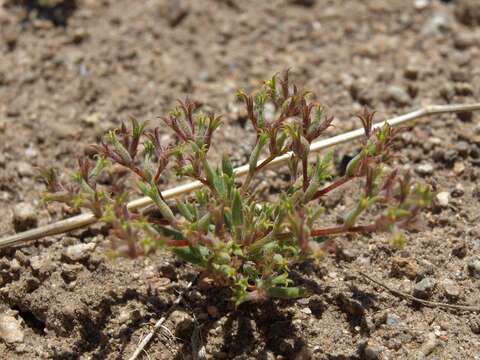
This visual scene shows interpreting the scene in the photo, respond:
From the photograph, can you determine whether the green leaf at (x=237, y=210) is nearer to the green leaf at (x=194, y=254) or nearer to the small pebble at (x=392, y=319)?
the green leaf at (x=194, y=254)

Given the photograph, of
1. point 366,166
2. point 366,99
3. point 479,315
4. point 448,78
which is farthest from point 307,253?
point 448,78

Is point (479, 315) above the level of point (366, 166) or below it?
below

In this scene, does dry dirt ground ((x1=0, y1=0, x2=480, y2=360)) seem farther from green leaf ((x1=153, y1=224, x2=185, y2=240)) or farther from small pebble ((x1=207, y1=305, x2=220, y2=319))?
green leaf ((x1=153, y1=224, x2=185, y2=240))

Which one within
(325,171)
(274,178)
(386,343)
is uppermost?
(325,171)

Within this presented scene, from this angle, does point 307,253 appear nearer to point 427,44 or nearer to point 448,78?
point 448,78

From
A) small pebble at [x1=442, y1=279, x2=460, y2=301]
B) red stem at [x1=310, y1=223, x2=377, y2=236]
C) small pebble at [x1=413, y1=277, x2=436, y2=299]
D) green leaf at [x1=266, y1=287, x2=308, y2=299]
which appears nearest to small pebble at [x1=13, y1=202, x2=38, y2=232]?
green leaf at [x1=266, y1=287, x2=308, y2=299]
